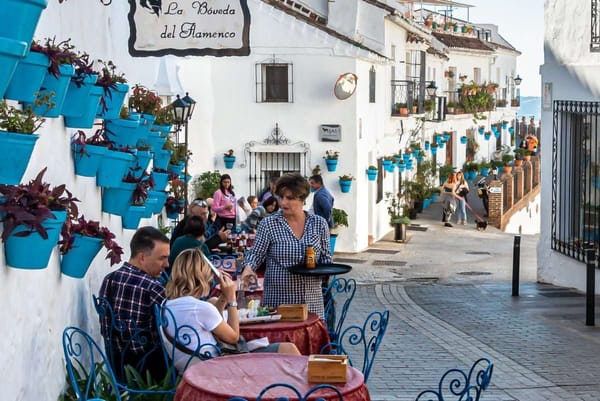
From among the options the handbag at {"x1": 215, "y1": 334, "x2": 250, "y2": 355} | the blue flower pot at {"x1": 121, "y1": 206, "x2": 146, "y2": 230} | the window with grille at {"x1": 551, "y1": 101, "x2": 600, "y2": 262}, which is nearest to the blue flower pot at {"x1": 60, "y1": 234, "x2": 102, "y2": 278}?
the handbag at {"x1": 215, "y1": 334, "x2": 250, "y2": 355}

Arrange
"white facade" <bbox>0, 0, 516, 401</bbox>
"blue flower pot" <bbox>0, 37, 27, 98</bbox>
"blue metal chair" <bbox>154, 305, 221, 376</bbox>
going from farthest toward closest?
"white facade" <bbox>0, 0, 516, 401</bbox> → "blue metal chair" <bbox>154, 305, 221, 376</bbox> → "blue flower pot" <bbox>0, 37, 27, 98</bbox>

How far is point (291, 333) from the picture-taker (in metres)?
8.76

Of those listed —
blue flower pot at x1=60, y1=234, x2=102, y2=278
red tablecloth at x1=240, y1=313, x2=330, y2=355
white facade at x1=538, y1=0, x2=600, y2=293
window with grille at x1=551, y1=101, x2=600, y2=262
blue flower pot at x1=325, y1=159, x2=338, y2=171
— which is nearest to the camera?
blue flower pot at x1=60, y1=234, x2=102, y2=278

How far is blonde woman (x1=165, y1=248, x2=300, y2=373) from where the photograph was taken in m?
8.15

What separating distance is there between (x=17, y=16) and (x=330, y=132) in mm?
22494

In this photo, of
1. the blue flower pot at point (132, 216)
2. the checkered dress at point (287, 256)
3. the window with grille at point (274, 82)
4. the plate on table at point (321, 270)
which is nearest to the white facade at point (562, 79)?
the window with grille at point (274, 82)

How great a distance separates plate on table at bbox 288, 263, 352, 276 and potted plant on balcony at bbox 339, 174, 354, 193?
17770 mm

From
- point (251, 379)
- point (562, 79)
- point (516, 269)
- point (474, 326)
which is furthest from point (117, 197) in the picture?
point (562, 79)

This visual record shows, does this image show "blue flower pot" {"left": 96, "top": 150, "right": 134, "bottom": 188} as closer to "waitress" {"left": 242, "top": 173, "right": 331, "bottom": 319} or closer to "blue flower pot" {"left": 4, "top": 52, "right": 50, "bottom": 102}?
"waitress" {"left": 242, "top": 173, "right": 331, "bottom": 319}

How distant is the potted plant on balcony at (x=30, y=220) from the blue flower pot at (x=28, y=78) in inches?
17.8

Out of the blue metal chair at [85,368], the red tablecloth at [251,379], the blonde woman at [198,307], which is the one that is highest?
the blonde woman at [198,307]

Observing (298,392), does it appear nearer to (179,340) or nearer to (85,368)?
(179,340)

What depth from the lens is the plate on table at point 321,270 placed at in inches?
354

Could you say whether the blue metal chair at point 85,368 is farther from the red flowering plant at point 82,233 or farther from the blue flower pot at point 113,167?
the blue flower pot at point 113,167
